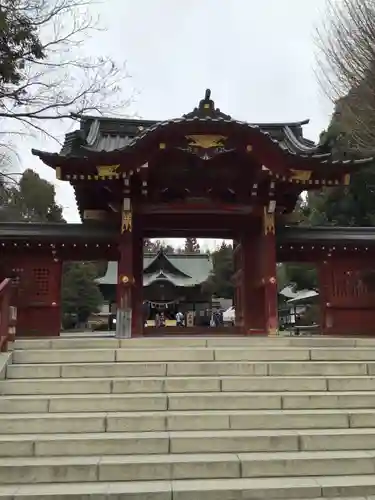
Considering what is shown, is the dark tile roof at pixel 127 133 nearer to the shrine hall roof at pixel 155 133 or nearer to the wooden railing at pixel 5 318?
the shrine hall roof at pixel 155 133

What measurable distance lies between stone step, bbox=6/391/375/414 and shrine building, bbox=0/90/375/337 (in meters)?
3.77

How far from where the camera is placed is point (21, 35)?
11.8m

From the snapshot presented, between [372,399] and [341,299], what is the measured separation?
5.60 meters

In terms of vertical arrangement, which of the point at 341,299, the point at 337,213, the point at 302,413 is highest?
the point at 337,213

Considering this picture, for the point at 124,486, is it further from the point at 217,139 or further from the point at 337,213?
the point at 337,213

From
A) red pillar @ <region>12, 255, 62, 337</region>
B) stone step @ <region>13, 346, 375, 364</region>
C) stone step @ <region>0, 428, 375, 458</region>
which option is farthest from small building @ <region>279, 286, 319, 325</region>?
stone step @ <region>0, 428, 375, 458</region>

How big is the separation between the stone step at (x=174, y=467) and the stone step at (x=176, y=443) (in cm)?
12

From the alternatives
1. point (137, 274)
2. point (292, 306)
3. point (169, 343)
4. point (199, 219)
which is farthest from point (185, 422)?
point (292, 306)

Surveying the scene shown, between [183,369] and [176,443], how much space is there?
5.39 ft

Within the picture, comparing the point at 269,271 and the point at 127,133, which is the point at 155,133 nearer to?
the point at 269,271

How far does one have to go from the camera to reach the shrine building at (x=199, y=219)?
10.1 metres

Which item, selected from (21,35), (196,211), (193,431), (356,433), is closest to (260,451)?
(193,431)

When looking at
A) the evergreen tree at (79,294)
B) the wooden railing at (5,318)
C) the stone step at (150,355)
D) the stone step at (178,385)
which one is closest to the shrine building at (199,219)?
the wooden railing at (5,318)

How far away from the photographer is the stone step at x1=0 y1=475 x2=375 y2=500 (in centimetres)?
452
